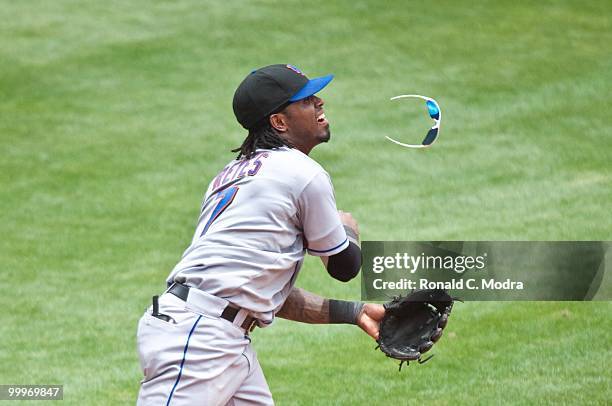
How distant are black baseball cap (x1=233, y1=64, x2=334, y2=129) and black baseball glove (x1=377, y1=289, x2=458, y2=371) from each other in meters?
1.07

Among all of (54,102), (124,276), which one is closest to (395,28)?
(54,102)

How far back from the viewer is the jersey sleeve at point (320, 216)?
4.62m

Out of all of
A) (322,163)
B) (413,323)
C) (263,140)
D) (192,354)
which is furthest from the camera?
(322,163)

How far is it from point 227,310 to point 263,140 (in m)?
0.79

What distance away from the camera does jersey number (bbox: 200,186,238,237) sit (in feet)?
15.5

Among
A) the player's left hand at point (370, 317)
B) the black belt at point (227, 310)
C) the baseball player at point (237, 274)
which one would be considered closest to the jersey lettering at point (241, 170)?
the baseball player at point (237, 274)

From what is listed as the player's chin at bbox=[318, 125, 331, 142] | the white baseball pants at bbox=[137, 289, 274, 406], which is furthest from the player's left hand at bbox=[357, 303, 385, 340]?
the player's chin at bbox=[318, 125, 331, 142]

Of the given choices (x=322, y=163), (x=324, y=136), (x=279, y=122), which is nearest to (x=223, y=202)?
(x=279, y=122)

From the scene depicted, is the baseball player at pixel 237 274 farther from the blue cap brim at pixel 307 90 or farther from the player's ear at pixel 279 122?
the blue cap brim at pixel 307 90

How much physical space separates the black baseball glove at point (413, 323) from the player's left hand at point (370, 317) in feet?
0.14

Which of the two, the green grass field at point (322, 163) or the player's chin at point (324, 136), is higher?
the player's chin at point (324, 136)

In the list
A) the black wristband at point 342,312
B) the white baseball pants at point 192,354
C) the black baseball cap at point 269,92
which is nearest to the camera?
the white baseball pants at point 192,354

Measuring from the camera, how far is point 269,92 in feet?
16.0

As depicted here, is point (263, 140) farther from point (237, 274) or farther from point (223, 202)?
point (237, 274)
